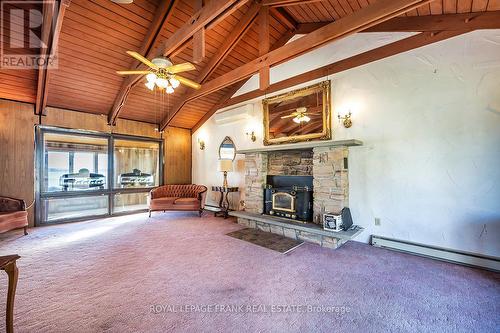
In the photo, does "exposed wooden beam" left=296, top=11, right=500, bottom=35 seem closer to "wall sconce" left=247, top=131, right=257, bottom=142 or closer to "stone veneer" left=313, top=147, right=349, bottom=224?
"stone veneer" left=313, top=147, right=349, bottom=224

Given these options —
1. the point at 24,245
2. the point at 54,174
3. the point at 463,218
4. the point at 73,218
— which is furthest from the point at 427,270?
the point at 54,174

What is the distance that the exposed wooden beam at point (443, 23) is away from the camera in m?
2.87

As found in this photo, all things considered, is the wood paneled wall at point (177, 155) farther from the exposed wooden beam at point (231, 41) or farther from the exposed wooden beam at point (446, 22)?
the exposed wooden beam at point (446, 22)

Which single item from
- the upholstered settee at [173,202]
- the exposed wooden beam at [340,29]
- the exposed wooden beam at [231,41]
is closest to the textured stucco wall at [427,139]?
Answer: the exposed wooden beam at [340,29]

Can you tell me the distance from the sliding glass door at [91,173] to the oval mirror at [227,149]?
216cm

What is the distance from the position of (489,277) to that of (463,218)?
2.45 ft

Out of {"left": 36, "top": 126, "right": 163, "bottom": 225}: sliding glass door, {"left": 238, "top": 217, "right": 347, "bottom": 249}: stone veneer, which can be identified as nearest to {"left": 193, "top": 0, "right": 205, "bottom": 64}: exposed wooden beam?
{"left": 238, "top": 217, "right": 347, "bottom": 249}: stone veneer

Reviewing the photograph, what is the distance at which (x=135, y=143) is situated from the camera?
6777mm

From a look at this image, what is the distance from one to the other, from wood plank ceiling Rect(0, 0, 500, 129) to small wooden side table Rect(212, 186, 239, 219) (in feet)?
9.73

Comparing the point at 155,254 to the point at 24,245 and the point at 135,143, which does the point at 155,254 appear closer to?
the point at 24,245

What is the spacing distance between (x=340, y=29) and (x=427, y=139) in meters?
2.11

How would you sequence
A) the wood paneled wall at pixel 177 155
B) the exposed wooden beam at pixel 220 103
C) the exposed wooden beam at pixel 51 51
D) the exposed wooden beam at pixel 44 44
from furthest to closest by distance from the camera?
the wood paneled wall at pixel 177 155 < the exposed wooden beam at pixel 220 103 < the exposed wooden beam at pixel 44 44 < the exposed wooden beam at pixel 51 51

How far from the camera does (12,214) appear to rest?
4.13 meters

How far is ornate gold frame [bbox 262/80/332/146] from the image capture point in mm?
4309
